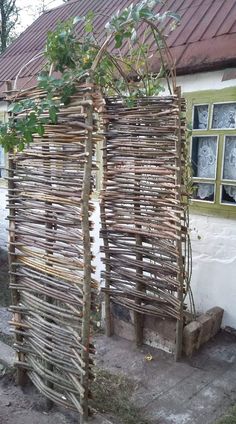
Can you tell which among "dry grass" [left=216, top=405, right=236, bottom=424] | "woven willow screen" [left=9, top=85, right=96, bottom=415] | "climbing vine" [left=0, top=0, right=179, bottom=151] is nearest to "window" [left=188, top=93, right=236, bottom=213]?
"climbing vine" [left=0, top=0, right=179, bottom=151]

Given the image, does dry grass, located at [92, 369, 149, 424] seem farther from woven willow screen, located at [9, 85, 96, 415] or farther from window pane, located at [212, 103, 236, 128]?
window pane, located at [212, 103, 236, 128]

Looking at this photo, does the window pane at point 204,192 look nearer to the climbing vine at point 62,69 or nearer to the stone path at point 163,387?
the stone path at point 163,387

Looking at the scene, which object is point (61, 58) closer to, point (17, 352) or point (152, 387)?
point (17, 352)

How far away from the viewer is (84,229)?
8.82ft

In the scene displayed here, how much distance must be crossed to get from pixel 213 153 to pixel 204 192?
44cm

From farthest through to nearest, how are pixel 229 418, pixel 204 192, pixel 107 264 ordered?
pixel 204 192 < pixel 107 264 < pixel 229 418

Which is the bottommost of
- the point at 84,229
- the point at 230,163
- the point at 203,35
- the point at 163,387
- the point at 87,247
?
the point at 163,387

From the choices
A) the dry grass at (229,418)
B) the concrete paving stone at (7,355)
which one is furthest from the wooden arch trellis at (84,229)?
the dry grass at (229,418)

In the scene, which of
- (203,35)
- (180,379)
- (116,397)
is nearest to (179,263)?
(180,379)

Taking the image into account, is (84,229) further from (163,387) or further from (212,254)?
(212,254)

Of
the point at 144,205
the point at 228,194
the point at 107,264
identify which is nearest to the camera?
the point at 144,205

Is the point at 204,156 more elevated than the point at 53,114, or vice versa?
the point at 53,114


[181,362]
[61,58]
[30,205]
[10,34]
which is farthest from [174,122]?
[10,34]

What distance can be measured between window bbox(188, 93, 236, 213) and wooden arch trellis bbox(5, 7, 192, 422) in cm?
62
